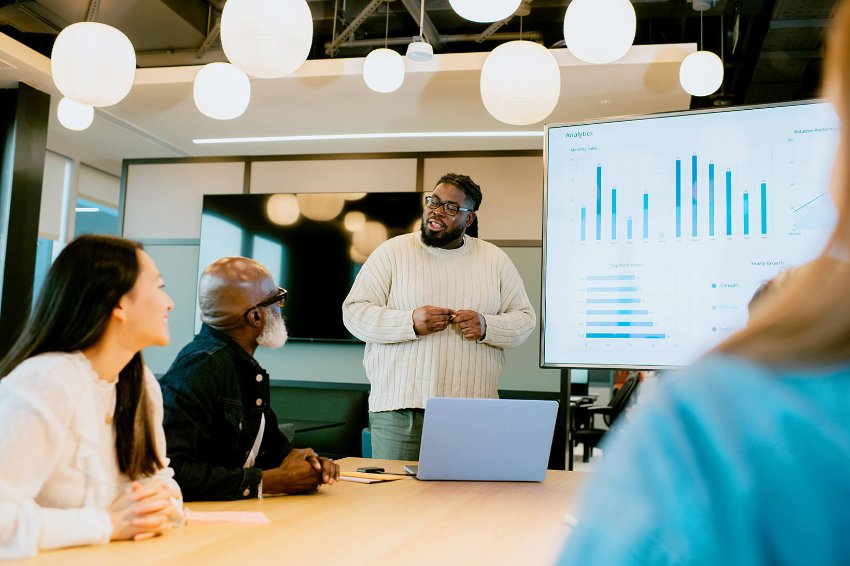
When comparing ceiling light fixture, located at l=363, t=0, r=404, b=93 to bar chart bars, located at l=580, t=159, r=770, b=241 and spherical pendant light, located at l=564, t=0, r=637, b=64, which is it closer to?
spherical pendant light, located at l=564, t=0, r=637, b=64

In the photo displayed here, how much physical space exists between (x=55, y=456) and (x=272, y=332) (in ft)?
2.56

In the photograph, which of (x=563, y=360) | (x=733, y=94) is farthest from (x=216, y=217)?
(x=563, y=360)

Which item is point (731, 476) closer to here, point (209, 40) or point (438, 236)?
point (438, 236)

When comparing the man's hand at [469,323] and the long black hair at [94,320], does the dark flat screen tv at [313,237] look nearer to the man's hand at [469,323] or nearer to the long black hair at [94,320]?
the man's hand at [469,323]

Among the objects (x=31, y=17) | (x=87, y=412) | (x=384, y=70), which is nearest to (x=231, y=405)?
(x=87, y=412)

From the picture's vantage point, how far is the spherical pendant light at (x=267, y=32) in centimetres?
250

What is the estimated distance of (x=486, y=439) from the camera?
1933mm

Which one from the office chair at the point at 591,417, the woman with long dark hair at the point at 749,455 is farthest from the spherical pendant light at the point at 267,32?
the office chair at the point at 591,417

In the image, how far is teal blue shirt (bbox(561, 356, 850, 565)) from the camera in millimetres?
263

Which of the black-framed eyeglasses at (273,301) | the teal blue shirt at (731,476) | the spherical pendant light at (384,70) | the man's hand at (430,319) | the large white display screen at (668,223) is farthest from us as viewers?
the spherical pendant light at (384,70)

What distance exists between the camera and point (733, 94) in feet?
18.6

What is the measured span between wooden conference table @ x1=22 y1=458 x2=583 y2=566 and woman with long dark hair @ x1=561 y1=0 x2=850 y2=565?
2.82ft

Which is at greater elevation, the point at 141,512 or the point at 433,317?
the point at 433,317

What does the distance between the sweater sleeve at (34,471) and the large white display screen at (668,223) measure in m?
1.16
